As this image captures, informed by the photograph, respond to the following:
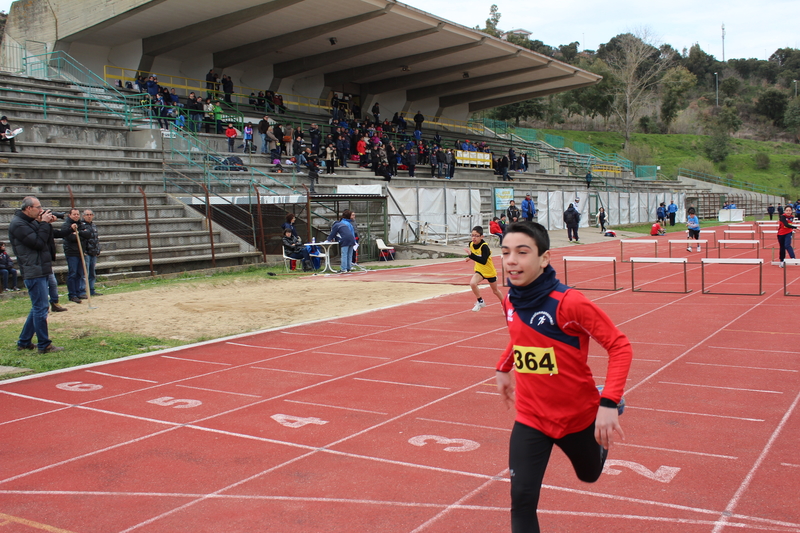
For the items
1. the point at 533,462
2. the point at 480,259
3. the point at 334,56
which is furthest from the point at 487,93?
the point at 533,462

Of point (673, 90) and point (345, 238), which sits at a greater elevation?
point (673, 90)

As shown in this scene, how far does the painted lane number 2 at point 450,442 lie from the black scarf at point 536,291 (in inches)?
91.5

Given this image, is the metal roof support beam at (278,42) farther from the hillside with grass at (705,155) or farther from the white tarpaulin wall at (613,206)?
the hillside with grass at (705,155)

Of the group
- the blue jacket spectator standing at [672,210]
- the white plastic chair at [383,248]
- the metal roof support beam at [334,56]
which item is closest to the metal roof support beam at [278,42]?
the metal roof support beam at [334,56]

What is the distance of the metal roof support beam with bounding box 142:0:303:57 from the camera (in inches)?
1172

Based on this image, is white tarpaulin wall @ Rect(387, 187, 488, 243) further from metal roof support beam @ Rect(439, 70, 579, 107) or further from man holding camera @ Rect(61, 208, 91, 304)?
metal roof support beam @ Rect(439, 70, 579, 107)

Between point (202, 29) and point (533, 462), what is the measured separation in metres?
32.1

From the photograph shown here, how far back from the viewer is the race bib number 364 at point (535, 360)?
3.40 m

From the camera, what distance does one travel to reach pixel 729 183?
6631 centimetres

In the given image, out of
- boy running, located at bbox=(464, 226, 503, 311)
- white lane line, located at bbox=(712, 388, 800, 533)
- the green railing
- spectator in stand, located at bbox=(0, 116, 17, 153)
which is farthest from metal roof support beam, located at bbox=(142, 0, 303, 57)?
the green railing

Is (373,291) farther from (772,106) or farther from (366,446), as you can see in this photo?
(772,106)

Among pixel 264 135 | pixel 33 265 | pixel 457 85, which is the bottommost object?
pixel 33 265

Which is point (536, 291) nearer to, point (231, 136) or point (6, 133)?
point (6, 133)

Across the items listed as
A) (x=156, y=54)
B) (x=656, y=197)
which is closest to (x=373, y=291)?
(x=156, y=54)
